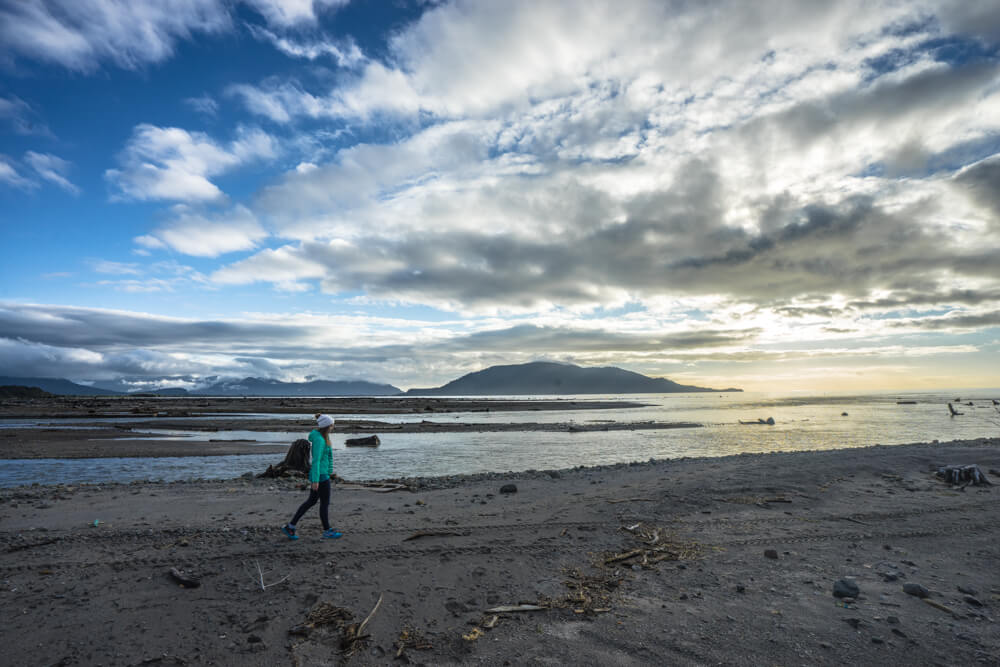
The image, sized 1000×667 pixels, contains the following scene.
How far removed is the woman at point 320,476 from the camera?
9031 mm

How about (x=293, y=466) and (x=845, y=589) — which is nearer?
(x=845, y=589)

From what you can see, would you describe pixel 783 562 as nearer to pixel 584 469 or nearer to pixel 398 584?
pixel 398 584

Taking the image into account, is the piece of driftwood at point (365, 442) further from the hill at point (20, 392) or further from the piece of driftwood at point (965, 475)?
the hill at point (20, 392)

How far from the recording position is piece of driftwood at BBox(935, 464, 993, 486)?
15.1 m

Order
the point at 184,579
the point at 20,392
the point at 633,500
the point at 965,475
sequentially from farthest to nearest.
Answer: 1. the point at 20,392
2. the point at 965,475
3. the point at 633,500
4. the point at 184,579

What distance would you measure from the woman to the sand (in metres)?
0.31

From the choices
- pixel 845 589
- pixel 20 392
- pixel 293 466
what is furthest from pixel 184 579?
pixel 20 392

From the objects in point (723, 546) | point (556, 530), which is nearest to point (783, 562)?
point (723, 546)

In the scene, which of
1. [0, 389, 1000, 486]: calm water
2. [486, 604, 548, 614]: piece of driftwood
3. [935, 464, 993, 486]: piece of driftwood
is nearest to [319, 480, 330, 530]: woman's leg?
[486, 604, 548, 614]: piece of driftwood

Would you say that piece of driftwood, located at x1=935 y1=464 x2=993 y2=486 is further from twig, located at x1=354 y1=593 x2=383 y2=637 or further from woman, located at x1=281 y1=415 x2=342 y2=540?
woman, located at x1=281 y1=415 x2=342 y2=540

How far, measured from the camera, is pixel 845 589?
7207mm

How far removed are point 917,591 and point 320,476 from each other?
10244mm

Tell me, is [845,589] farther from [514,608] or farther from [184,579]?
[184,579]

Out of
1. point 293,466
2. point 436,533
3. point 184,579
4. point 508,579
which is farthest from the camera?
point 293,466
